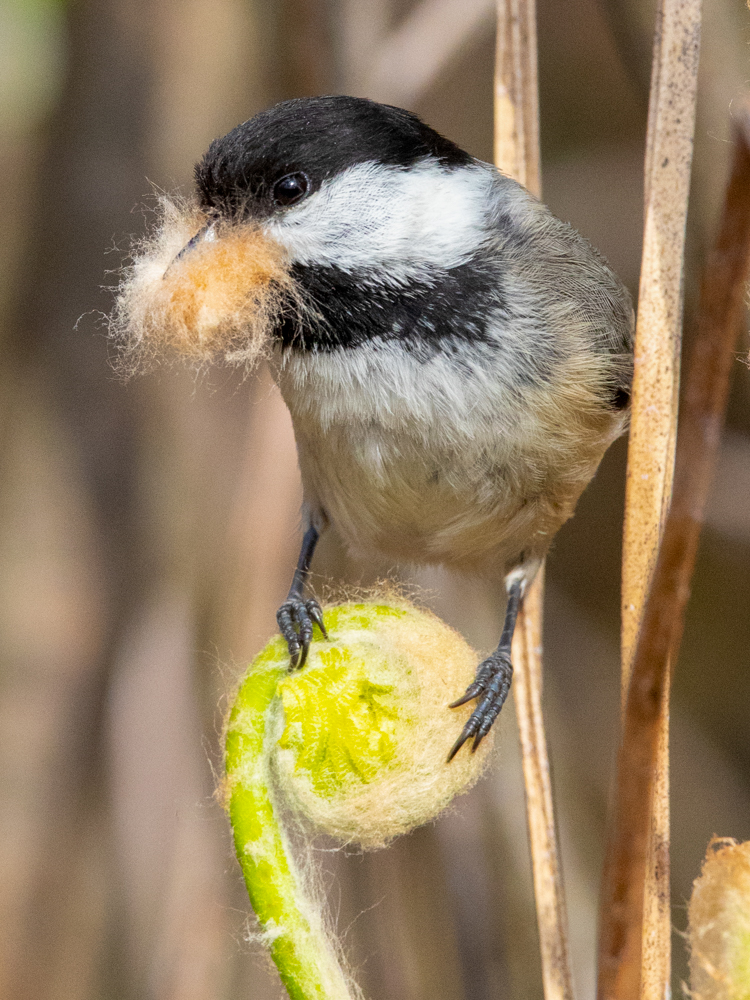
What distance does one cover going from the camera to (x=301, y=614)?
3.10 feet

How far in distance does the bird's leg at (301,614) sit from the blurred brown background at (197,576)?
0.04m

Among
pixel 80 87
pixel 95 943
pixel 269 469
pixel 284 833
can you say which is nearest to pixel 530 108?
pixel 269 469

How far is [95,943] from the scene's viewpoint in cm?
140

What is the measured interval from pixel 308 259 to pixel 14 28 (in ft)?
1.22

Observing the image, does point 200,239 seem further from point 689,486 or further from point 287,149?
point 689,486

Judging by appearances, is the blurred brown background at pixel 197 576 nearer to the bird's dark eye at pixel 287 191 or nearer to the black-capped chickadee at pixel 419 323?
the black-capped chickadee at pixel 419 323

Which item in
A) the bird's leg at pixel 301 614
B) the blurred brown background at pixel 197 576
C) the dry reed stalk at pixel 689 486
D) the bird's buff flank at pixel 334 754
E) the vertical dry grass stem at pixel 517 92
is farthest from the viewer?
the blurred brown background at pixel 197 576

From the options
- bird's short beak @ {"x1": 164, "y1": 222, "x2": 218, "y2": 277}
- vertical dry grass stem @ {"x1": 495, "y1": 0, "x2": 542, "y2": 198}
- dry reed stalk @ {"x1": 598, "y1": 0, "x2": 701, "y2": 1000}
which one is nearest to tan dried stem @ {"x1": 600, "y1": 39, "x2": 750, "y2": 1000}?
dry reed stalk @ {"x1": 598, "y1": 0, "x2": 701, "y2": 1000}

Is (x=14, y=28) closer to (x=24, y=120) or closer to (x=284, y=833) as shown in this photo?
(x=24, y=120)

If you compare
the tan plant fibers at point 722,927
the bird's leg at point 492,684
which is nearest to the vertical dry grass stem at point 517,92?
the bird's leg at point 492,684

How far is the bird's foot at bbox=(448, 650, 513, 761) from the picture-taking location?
757mm

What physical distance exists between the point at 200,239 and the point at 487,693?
49 centimetres

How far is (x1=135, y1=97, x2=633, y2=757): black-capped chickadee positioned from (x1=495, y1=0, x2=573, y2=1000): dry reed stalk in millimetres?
35

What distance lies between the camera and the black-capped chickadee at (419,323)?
0.82 meters
